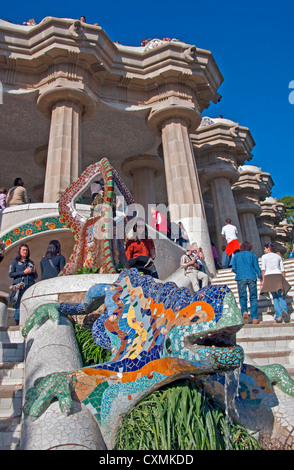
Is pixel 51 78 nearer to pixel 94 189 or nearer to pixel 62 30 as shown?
pixel 62 30

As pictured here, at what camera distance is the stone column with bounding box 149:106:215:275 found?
15337 mm

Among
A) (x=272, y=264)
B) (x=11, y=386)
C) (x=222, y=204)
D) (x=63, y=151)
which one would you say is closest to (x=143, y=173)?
(x=222, y=204)

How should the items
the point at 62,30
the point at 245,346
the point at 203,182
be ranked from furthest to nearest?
the point at 203,182 → the point at 62,30 → the point at 245,346

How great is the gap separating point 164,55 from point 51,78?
4.99 meters

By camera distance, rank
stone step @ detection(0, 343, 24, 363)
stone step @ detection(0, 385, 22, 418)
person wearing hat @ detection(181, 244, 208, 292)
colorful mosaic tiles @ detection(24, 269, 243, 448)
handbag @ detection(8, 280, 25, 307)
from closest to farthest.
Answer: colorful mosaic tiles @ detection(24, 269, 243, 448) → stone step @ detection(0, 385, 22, 418) → stone step @ detection(0, 343, 24, 363) → handbag @ detection(8, 280, 25, 307) → person wearing hat @ detection(181, 244, 208, 292)

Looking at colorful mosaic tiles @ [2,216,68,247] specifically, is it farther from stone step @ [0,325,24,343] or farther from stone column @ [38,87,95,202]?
stone step @ [0,325,24,343]

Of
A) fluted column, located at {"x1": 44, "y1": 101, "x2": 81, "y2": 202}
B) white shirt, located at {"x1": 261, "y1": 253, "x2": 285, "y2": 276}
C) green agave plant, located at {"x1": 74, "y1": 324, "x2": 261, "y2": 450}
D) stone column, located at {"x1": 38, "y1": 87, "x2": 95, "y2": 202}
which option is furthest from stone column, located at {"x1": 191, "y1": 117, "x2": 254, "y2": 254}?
green agave plant, located at {"x1": 74, "y1": 324, "x2": 261, "y2": 450}

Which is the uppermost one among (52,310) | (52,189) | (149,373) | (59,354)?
(52,189)

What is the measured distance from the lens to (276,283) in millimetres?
7645

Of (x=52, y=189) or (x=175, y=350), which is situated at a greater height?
(x=52, y=189)

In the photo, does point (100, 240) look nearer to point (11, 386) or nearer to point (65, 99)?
point (11, 386)

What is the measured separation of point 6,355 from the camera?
4.34 m

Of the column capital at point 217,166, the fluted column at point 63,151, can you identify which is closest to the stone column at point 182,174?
the fluted column at point 63,151
